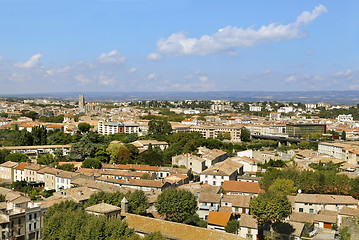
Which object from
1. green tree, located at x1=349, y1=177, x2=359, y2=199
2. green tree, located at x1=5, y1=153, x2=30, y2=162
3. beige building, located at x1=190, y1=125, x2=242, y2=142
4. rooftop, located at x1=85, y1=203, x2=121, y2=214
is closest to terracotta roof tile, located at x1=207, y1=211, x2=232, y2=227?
rooftop, located at x1=85, y1=203, x2=121, y2=214

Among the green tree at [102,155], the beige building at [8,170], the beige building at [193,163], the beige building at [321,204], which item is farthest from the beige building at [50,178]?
the beige building at [321,204]

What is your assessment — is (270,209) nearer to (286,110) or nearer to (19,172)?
(19,172)

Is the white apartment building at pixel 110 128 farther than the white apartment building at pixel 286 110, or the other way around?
the white apartment building at pixel 286 110

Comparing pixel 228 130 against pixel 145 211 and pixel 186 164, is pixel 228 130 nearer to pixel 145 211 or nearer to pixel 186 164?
pixel 186 164

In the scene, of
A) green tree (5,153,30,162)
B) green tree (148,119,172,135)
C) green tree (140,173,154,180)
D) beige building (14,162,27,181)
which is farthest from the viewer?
green tree (148,119,172,135)

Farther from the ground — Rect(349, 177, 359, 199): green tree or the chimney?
the chimney

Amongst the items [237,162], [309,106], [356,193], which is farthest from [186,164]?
[309,106]

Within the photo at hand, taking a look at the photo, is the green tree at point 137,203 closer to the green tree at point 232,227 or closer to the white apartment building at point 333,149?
the green tree at point 232,227

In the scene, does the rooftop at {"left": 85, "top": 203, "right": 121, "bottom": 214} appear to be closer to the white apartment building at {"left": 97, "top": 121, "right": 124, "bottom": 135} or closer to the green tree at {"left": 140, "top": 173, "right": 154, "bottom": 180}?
the green tree at {"left": 140, "top": 173, "right": 154, "bottom": 180}
